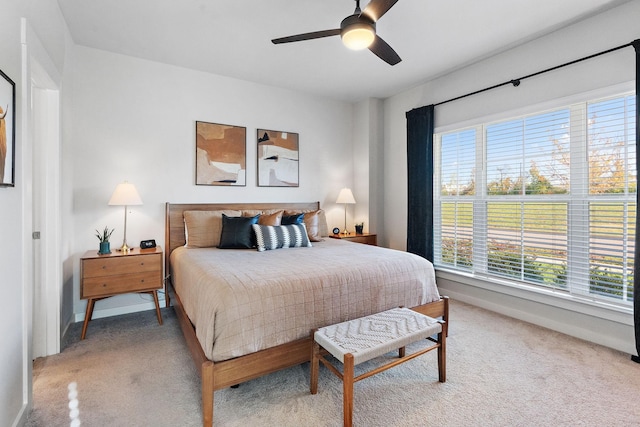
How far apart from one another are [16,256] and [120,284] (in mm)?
1339

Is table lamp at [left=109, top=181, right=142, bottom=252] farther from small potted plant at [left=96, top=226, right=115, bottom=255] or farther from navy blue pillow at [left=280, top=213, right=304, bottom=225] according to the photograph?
navy blue pillow at [left=280, top=213, right=304, bottom=225]

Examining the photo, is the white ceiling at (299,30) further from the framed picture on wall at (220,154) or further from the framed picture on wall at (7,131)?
the framed picture on wall at (7,131)

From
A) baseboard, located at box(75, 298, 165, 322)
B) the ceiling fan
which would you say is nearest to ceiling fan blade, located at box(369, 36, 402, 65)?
the ceiling fan

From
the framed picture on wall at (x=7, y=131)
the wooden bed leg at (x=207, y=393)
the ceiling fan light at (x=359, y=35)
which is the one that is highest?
the ceiling fan light at (x=359, y=35)

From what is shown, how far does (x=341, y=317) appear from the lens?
6.97 ft

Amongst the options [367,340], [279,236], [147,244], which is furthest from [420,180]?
[147,244]

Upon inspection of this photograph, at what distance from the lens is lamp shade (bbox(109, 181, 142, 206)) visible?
2.96m

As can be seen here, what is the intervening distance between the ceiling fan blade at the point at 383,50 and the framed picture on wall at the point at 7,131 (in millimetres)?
2078

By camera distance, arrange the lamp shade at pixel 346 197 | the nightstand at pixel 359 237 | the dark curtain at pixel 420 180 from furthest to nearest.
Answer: the lamp shade at pixel 346 197, the nightstand at pixel 359 237, the dark curtain at pixel 420 180

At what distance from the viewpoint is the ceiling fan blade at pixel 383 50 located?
2207 mm

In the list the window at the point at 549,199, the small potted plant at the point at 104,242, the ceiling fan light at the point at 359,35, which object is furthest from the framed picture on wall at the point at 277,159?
the ceiling fan light at the point at 359,35

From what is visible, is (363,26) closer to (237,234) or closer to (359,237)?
(237,234)

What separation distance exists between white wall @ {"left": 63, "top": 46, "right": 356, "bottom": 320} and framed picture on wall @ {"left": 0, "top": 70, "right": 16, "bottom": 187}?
57.3 inches

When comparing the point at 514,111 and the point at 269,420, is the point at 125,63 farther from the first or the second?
the point at 514,111
